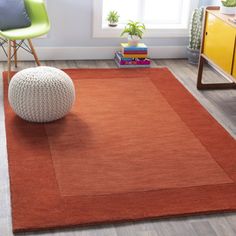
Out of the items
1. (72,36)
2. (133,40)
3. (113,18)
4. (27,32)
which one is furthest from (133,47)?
(27,32)

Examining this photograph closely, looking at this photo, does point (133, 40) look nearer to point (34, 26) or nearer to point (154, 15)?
point (154, 15)

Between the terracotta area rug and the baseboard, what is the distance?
0.86m

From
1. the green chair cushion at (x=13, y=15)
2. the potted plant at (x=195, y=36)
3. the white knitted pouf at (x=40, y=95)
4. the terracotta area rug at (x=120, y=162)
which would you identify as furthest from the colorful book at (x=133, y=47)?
the white knitted pouf at (x=40, y=95)

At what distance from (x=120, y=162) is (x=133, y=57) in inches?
78.5

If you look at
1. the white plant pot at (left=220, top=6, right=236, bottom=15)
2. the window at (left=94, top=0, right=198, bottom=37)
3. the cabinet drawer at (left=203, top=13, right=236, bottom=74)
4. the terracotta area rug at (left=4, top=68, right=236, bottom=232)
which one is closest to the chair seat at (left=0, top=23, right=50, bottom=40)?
the terracotta area rug at (left=4, top=68, right=236, bottom=232)

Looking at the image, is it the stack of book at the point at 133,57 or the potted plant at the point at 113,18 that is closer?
the stack of book at the point at 133,57

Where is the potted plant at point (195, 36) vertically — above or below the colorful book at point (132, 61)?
above

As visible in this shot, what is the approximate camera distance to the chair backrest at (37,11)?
177 inches

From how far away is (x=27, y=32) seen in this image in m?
4.32

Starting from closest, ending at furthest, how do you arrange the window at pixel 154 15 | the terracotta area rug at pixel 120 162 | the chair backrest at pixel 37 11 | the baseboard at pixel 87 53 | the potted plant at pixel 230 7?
the terracotta area rug at pixel 120 162
the potted plant at pixel 230 7
the chair backrest at pixel 37 11
the baseboard at pixel 87 53
the window at pixel 154 15

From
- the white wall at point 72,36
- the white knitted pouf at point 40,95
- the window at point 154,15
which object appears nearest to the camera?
the white knitted pouf at point 40,95

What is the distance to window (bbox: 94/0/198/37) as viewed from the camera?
5086mm

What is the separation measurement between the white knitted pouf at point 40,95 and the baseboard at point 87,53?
144cm

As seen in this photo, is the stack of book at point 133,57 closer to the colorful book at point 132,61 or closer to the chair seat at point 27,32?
the colorful book at point 132,61
